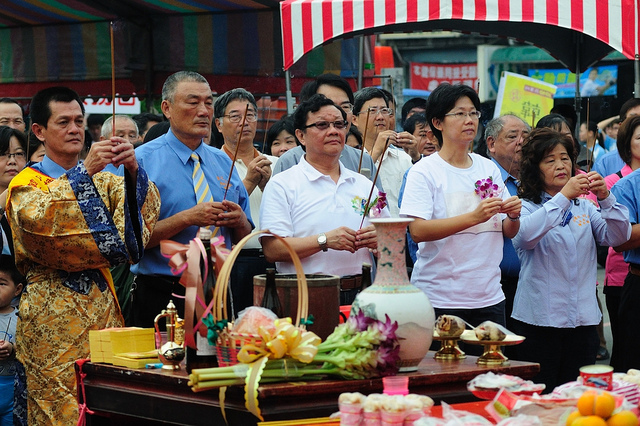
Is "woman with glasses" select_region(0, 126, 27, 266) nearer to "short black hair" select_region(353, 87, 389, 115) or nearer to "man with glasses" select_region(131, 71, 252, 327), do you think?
"man with glasses" select_region(131, 71, 252, 327)

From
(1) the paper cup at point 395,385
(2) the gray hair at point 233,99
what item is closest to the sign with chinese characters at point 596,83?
(2) the gray hair at point 233,99

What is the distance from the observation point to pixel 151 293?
400 cm

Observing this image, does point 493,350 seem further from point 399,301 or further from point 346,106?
point 346,106

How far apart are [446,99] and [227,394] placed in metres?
2.10

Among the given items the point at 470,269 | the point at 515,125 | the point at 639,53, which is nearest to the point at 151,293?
the point at 470,269

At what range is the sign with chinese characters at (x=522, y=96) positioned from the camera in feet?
25.5

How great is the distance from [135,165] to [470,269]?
1.42 m

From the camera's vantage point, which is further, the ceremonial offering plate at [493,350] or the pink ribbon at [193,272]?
the ceremonial offering plate at [493,350]

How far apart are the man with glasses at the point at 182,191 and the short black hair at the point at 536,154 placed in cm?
131

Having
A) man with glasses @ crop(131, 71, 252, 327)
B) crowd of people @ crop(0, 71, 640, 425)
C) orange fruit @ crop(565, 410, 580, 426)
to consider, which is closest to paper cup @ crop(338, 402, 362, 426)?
orange fruit @ crop(565, 410, 580, 426)

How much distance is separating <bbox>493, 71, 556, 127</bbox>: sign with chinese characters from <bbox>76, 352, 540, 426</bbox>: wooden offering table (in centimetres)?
510

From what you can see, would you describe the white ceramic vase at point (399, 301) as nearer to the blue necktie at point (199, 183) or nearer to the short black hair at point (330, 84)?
the blue necktie at point (199, 183)

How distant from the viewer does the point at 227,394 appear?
2.47 meters

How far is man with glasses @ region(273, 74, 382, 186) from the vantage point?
15.2 feet
